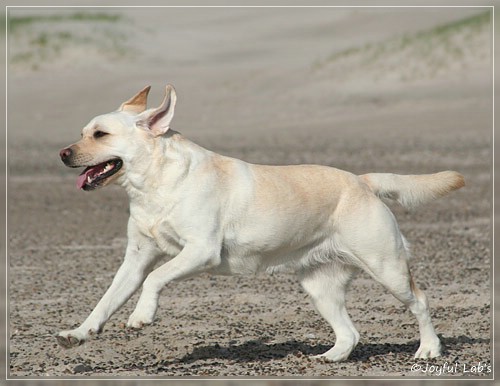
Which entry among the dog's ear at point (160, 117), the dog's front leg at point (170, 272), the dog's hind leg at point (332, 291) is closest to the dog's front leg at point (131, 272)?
the dog's front leg at point (170, 272)

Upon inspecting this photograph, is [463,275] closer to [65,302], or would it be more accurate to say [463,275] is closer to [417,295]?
[417,295]

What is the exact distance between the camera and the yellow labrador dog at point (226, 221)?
7738mm

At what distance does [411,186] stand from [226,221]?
68.0 inches

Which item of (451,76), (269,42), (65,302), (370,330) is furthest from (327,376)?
(269,42)

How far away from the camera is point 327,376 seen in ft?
25.4

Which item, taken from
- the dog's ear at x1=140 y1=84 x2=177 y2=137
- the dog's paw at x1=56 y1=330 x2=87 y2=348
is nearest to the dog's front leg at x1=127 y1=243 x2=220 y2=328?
the dog's paw at x1=56 y1=330 x2=87 y2=348

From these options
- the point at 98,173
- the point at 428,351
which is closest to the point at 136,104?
the point at 98,173

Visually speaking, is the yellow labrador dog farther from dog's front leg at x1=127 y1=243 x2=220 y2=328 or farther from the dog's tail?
the dog's tail

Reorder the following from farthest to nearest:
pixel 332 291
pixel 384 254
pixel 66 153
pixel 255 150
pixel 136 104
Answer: pixel 255 150
pixel 332 291
pixel 136 104
pixel 384 254
pixel 66 153

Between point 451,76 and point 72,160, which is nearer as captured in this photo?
point 72,160

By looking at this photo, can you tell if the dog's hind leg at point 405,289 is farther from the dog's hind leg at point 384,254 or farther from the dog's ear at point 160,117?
the dog's ear at point 160,117

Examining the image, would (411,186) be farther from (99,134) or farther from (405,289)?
(99,134)

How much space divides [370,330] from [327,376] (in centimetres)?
159

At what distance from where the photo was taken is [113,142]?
781 centimetres
